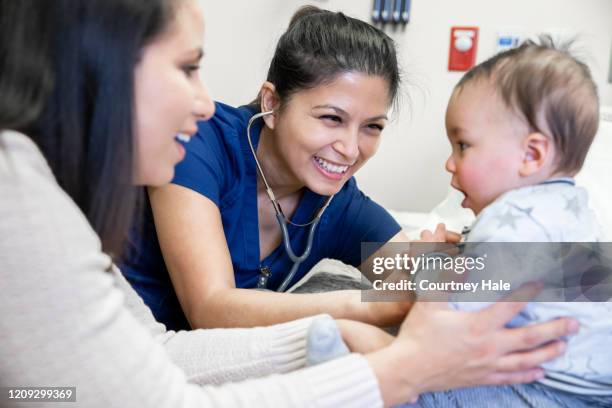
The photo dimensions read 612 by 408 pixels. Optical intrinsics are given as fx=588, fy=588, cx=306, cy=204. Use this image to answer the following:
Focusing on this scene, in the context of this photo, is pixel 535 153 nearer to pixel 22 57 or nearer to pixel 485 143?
pixel 485 143

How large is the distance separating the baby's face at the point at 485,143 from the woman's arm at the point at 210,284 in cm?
27

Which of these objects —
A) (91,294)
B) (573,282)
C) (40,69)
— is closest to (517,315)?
(573,282)

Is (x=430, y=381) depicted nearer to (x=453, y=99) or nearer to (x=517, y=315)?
(x=517, y=315)

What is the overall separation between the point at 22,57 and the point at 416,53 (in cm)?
176

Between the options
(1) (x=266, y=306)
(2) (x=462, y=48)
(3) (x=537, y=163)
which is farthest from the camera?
(2) (x=462, y=48)

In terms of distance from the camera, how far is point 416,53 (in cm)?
220

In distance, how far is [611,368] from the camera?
85 centimetres

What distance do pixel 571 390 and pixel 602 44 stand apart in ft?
5.47

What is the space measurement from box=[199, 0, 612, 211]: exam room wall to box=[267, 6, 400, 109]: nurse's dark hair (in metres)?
0.82

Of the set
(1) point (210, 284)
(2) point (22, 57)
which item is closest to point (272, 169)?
(1) point (210, 284)

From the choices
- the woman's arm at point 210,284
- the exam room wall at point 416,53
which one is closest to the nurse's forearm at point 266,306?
the woman's arm at point 210,284

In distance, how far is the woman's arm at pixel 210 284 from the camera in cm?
104

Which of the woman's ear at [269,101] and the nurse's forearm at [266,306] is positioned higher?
the woman's ear at [269,101]

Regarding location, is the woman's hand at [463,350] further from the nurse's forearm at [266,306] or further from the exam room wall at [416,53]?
the exam room wall at [416,53]
